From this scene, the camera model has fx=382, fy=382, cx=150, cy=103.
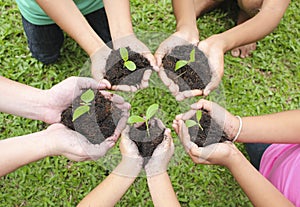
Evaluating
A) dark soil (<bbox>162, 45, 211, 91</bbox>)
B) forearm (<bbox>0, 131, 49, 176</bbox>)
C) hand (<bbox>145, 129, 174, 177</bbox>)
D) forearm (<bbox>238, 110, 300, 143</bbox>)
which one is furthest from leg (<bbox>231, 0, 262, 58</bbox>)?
forearm (<bbox>0, 131, 49, 176</bbox>)

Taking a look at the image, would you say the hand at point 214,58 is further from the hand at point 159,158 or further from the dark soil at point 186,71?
the hand at point 159,158

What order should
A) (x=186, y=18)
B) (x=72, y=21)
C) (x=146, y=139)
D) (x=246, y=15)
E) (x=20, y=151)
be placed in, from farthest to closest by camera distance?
(x=246, y=15), (x=186, y=18), (x=72, y=21), (x=146, y=139), (x=20, y=151)

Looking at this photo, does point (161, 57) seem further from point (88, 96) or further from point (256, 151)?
point (256, 151)

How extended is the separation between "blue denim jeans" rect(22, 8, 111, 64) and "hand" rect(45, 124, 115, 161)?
2.12ft

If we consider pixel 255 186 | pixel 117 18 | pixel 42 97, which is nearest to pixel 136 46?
pixel 117 18

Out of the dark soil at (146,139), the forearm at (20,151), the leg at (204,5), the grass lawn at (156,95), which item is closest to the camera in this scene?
the forearm at (20,151)

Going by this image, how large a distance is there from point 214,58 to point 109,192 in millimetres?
644

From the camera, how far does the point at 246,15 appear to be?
2023mm

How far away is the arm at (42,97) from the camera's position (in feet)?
4.30

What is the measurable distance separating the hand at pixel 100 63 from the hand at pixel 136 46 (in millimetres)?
44

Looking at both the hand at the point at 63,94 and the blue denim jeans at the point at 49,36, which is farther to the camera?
the blue denim jeans at the point at 49,36

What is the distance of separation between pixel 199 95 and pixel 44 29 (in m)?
0.80

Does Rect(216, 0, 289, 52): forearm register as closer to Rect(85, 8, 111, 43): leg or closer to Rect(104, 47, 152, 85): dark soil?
Rect(104, 47, 152, 85): dark soil

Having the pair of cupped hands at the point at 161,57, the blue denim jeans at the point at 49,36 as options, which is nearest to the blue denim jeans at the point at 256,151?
the pair of cupped hands at the point at 161,57
